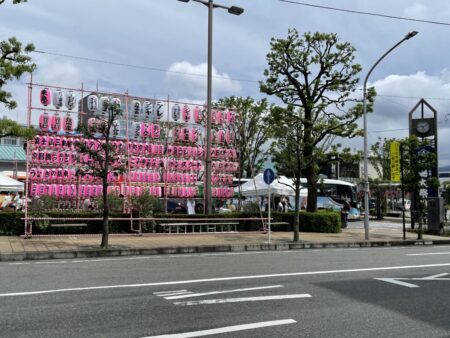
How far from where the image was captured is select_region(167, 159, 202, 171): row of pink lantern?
20.0 meters

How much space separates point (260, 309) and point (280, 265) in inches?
197

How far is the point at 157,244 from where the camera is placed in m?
15.8

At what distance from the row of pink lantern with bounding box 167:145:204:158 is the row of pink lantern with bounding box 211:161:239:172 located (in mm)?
775

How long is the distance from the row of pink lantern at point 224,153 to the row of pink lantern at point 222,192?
1439mm

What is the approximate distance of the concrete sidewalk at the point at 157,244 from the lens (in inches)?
535

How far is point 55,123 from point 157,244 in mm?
6027

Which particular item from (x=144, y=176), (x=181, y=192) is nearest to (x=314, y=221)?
(x=181, y=192)

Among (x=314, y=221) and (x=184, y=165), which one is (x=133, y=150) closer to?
(x=184, y=165)

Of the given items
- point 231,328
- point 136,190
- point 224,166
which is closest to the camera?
point 231,328

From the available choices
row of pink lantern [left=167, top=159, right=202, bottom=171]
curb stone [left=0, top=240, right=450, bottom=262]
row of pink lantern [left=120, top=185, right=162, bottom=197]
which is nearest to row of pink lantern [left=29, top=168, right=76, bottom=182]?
row of pink lantern [left=120, top=185, right=162, bottom=197]

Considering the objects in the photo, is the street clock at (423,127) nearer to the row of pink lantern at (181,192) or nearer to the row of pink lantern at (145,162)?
the row of pink lantern at (181,192)

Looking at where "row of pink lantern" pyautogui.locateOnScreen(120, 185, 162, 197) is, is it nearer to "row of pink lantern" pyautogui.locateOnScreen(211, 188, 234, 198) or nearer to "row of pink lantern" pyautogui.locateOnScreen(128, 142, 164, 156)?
"row of pink lantern" pyautogui.locateOnScreen(128, 142, 164, 156)

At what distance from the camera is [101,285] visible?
863cm

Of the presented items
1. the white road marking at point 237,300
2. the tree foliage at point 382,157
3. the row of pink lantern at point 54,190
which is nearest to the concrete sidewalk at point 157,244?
the row of pink lantern at point 54,190
